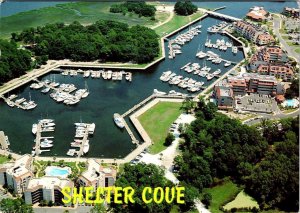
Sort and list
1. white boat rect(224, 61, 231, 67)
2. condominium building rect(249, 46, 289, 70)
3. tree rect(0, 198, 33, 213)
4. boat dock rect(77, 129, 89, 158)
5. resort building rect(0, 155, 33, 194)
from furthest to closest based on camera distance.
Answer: white boat rect(224, 61, 231, 67)
condominium building rect(249, 46, 289, 70)
boat dock rect(77, 129, 89, 158)
resort building rect(0, 155, 33, 194)
tree rect(0, 198, 33, 213)

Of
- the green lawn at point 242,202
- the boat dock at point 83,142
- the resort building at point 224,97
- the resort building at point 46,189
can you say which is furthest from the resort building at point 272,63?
the resort building at point 46,189

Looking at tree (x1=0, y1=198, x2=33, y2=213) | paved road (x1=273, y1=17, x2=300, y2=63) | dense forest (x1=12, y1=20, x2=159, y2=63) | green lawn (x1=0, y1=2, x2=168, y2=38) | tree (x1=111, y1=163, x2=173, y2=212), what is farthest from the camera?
green lawn (x1=0, y1=2, x2=168, y2=38)

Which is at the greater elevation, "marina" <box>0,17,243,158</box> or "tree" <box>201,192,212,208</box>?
"marina" <box>0,17,243,158</box>

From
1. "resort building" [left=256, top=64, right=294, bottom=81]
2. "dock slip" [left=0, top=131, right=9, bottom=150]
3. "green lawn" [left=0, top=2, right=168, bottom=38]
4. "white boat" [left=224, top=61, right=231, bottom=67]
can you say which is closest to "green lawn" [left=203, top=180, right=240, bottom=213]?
"dock slip" [left=0, top=131, right=9, bottom=150]

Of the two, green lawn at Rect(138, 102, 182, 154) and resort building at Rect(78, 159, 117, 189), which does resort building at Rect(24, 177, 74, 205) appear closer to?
resort building at Rect(78, 159, 117, 189)

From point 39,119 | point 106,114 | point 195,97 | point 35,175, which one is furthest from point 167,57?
point 35,175

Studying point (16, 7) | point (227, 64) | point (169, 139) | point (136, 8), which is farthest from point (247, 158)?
point (16, 7)

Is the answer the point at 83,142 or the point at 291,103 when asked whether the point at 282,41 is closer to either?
the point at 291,103

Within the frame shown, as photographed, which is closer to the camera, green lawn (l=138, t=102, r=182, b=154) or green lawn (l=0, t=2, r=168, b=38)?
green lawn (l=138, t=102, r=182, b=154)

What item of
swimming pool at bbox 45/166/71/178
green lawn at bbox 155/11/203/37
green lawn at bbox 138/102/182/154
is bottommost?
green lawn at bbox 138/102/182/154
